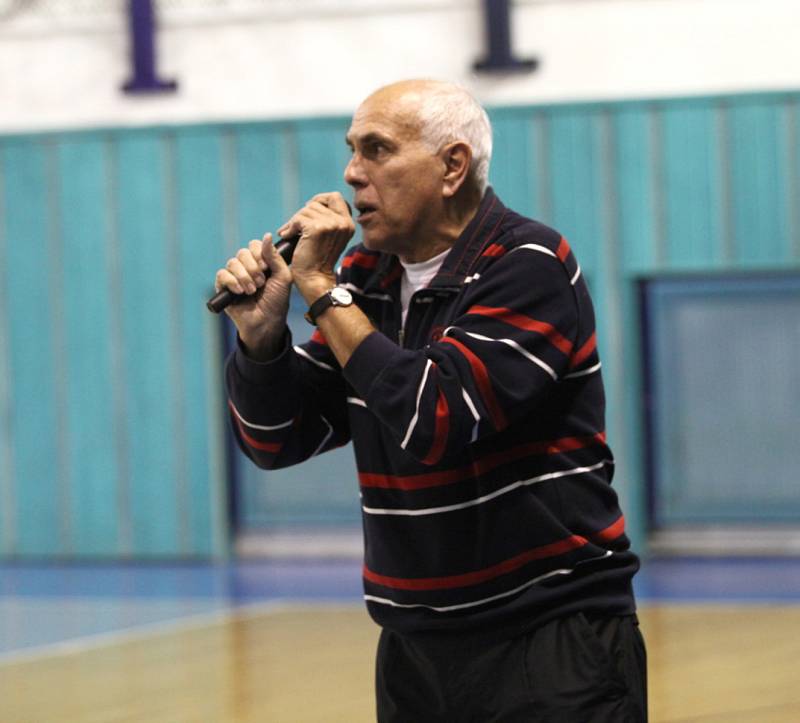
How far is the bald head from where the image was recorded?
2.39 metres

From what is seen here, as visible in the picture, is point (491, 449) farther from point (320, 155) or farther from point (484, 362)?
point (320, 155)

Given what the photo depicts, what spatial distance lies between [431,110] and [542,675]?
875mm

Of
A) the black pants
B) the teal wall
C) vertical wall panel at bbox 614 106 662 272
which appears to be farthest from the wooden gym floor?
the black pants

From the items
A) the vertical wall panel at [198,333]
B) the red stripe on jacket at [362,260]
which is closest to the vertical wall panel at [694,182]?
the vertical wall panel at [198,333]

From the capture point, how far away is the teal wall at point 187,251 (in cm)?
858

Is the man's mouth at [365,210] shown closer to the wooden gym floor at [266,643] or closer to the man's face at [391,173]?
the man's face at [391,173]

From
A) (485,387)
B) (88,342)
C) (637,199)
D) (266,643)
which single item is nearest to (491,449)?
(485,387)

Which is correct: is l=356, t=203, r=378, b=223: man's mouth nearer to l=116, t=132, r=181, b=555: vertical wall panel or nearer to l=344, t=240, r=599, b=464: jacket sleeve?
l=344, t=240, r=599, b=464: jacket sleeve

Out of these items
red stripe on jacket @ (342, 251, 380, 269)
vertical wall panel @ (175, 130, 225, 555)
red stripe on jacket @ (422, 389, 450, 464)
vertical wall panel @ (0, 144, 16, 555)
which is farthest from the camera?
vertical wall panel @ (0, 144, 16, 555)

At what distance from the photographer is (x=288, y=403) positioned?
245 cm

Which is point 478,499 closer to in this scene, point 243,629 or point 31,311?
point 243,629

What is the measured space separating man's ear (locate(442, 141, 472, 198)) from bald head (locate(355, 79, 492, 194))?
1 cm

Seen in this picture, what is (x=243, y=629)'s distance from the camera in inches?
271

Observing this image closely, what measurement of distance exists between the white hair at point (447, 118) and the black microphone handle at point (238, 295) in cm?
26
